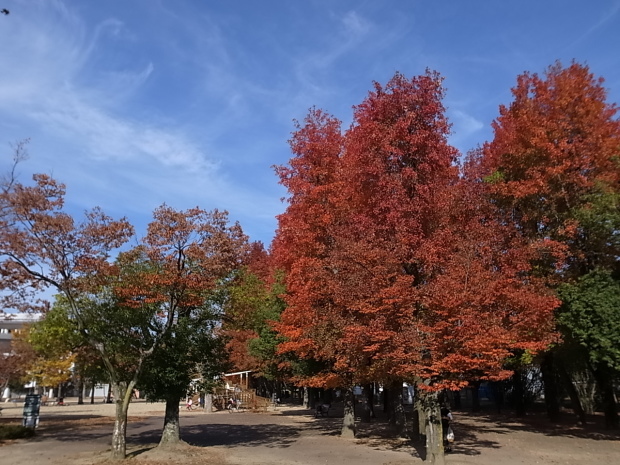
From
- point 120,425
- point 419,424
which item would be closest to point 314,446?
point 419,424

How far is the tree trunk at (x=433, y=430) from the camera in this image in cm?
1344

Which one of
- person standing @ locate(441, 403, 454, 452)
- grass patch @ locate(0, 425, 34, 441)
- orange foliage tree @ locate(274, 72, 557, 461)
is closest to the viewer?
orange foliage tree @ locate(274, 72, 557, 461)

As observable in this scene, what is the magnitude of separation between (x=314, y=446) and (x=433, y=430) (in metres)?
6.55

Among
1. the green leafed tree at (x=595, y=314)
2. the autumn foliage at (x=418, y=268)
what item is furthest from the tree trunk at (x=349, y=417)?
the green leafed tree at (x=595, y=314)

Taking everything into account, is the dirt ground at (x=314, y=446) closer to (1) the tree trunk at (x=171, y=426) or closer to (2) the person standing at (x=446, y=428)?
(2) the person standing at (x=446, y=428)

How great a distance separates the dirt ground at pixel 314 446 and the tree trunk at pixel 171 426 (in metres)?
0.51

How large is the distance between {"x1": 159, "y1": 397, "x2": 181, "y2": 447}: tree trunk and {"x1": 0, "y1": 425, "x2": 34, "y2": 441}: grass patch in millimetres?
7273

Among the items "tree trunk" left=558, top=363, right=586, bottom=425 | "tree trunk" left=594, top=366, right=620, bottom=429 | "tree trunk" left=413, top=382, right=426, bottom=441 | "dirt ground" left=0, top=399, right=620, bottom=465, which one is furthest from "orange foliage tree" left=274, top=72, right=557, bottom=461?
"tree trunk" left=558, top=363, right=586, bottom=425

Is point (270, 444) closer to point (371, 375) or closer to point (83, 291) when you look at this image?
point (371, 375)

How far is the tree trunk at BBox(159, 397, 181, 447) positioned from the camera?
16.7 m

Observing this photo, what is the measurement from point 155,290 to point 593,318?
1459 cm

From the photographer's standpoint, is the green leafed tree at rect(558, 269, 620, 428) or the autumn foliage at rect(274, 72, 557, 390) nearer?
the autumn foliage at rect(274, 72, 557, 390)

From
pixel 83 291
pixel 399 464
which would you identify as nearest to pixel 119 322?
pixel 83 291

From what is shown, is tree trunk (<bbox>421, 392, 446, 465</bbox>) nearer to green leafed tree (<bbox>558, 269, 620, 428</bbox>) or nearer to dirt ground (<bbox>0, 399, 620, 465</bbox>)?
dirt ground (<bbox>0, 399, 620, 465</bbox>)
